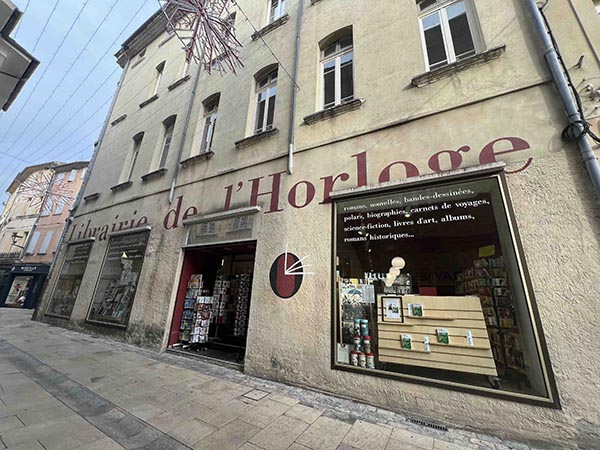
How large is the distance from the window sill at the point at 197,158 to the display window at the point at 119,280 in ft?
7.54

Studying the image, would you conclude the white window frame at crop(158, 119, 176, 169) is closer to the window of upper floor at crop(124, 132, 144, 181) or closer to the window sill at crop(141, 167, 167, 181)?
the window sill at crop(141, 167, 167, 181)

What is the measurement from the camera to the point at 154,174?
26.1 ft

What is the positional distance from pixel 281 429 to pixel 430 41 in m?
6.62

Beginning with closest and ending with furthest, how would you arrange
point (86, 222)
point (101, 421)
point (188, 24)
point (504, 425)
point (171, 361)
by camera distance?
point (504, 425)
point (101, 421)
point (188, 24)
point (171, 361)
point (86, 222)

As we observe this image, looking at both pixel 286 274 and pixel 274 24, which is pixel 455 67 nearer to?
pixel 286 274

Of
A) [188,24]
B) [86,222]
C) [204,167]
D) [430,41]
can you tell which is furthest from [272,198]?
[86,222]

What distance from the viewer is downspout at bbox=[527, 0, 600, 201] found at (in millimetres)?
2846

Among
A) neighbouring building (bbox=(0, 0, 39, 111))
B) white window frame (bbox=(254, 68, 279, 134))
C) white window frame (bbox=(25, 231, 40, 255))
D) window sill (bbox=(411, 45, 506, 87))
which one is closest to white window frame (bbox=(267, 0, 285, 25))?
white window frame (bbox=(254, 68, 279, 134))

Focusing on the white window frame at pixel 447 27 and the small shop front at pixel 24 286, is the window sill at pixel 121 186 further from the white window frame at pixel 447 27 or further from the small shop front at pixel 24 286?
the small shop front at pixel 24 286

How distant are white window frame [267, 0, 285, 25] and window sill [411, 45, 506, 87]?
18.4ft

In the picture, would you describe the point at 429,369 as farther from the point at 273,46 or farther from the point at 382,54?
the point at 273,46

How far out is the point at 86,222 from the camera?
970 cm

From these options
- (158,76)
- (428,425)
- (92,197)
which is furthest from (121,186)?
(428,425)

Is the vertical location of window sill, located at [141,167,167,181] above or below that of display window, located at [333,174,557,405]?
above
